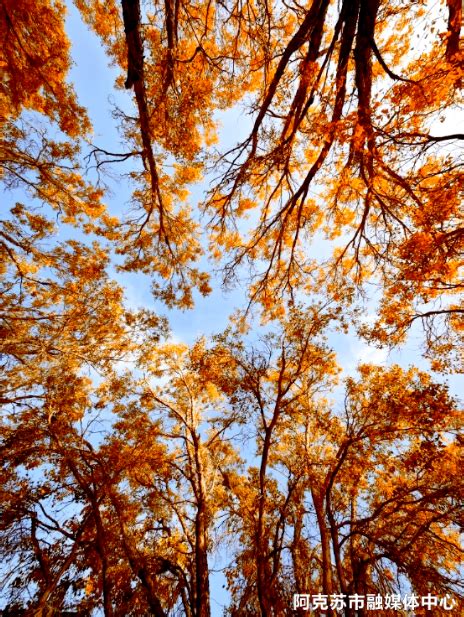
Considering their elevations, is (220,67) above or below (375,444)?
above

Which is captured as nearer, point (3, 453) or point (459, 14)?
point (459, 14)

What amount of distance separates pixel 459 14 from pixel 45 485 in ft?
34.6

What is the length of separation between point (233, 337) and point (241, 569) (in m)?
5.10

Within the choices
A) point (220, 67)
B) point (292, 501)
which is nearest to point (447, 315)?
point (292, 501)

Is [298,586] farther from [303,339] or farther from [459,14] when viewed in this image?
[459,14]

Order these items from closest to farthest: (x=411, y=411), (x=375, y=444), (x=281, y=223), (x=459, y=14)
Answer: (x=459, y=14) → (x=411, y=411) → (x=281, y=223) → (x=375, y=444)

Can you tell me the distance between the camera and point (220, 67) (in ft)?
19.6

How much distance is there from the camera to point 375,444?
270 inches

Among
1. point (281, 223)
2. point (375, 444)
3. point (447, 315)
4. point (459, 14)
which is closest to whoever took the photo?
point (459, 14)

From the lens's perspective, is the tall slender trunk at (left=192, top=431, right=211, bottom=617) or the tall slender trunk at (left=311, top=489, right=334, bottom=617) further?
the tall slender trunk at (left=192, top=431, right=211, bottom=617)

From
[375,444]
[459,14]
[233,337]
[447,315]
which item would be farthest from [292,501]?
[459,14]

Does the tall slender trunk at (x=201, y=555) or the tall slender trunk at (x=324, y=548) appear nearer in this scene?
the tall slender trunk at (x=324, y=548)

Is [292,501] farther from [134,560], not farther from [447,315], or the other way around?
[447,315]

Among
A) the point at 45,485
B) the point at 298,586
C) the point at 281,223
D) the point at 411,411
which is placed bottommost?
the point at 298,586
